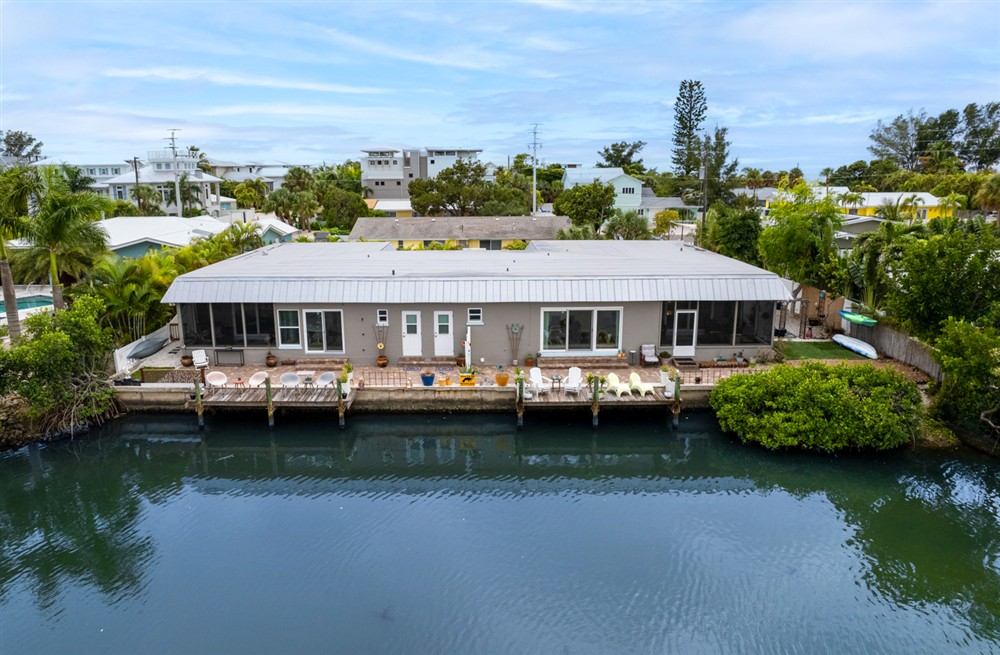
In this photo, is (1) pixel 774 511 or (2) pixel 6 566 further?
(1) pixel 774 511

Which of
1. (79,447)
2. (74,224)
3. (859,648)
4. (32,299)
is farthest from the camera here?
(32,299)

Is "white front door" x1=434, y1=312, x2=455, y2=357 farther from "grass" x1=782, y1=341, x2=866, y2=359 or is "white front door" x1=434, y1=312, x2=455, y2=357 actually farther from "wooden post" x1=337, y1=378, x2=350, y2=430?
"grass" x1=782, y1=341, x2=866, y2=359

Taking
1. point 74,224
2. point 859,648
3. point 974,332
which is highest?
point 74,224

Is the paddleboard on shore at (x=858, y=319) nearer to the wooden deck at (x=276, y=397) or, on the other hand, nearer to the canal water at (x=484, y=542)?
the canal water at (x=484, y=542)

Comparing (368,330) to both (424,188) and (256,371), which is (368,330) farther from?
(424,188)

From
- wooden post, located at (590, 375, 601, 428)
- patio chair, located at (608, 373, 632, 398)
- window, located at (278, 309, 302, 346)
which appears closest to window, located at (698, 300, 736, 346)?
patio chair, located at (608, 373, 632, 398)

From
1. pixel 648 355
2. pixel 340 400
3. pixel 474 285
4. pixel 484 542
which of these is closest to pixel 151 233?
pixel 340 400

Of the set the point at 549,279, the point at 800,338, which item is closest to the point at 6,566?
the point at 549,279

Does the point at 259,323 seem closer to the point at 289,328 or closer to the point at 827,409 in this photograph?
the point at 289,328
